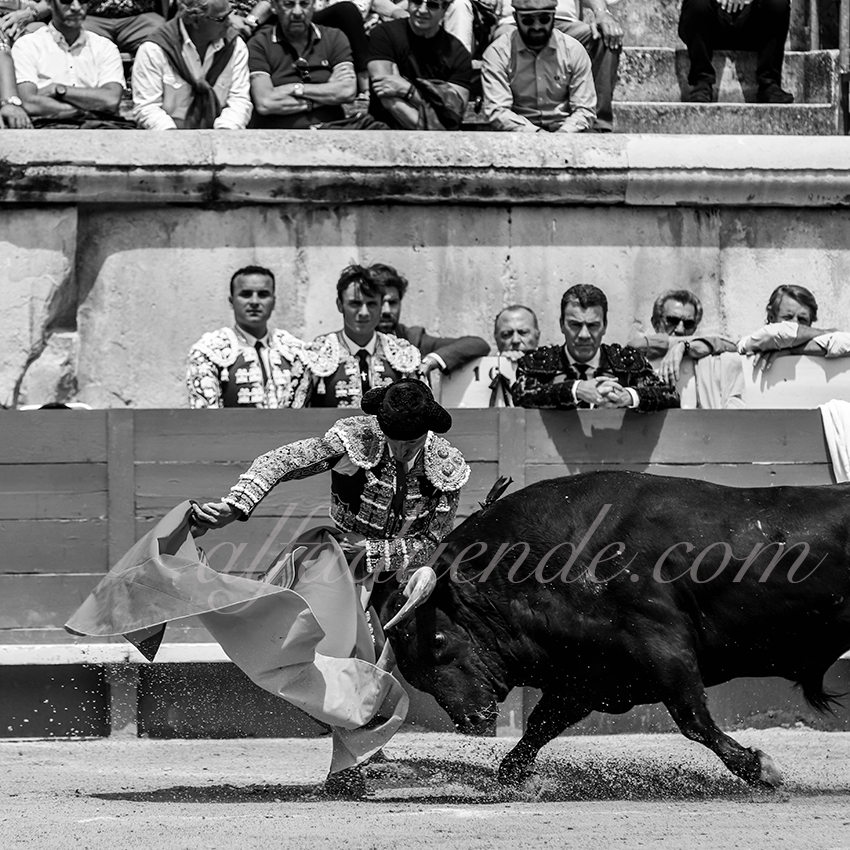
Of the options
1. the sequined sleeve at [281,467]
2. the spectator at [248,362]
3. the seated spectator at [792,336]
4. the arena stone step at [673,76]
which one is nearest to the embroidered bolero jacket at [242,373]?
the spectator at [248,362]

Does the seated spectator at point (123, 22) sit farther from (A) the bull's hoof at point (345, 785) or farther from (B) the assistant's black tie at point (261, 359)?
(A) the bull's hoof at point (345, 785)

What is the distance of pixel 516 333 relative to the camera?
6.18m

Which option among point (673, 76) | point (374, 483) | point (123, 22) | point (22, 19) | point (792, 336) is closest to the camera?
point (374, 483)

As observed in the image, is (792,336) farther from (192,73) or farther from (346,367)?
(192,73)

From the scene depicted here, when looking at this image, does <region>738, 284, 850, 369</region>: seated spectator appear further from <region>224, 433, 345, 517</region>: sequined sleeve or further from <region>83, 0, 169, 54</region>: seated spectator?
<region>83, 0, 169, 54</region>: seated spectator

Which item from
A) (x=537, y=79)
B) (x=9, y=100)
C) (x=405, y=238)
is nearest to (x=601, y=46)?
(x=537, y=79)

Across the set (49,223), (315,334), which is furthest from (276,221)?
(49,223)

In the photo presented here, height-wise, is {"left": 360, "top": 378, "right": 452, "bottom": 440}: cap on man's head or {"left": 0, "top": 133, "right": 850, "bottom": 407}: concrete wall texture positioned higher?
{"left": 0, "top": 133, "right": 850, "bottom": 407}: concrete wall texture

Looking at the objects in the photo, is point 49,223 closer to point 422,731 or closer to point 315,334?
point 315,334

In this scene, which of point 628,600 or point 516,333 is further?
point 516,333

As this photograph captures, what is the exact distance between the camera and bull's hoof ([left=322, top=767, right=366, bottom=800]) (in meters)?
4.56

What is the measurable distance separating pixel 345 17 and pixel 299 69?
367 millimetres

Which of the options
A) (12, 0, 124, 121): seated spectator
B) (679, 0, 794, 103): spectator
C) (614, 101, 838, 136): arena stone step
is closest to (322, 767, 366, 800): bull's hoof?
(12, 0, 124, 121): seated spectator

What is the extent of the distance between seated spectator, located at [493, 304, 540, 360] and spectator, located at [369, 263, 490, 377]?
77 millimetres
